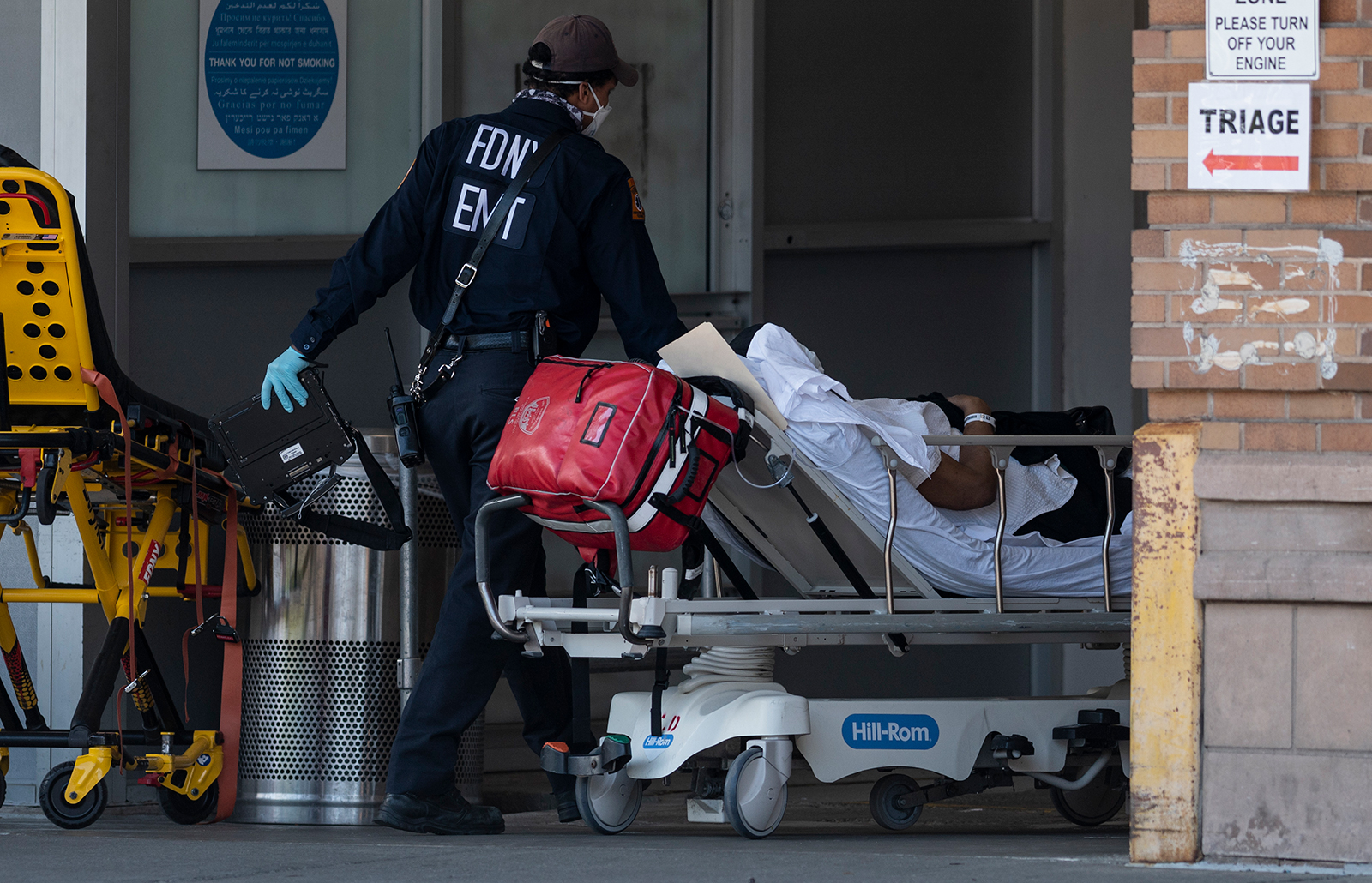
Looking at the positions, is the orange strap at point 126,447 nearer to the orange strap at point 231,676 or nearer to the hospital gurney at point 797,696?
the orange strap at point 231,676

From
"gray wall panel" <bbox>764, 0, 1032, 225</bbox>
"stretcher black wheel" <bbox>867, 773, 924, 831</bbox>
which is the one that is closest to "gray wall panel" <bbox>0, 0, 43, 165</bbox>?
"stretcher black wheel" <bbox>867, 773, 924, 831</bbox>

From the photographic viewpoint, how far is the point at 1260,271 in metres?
3.46

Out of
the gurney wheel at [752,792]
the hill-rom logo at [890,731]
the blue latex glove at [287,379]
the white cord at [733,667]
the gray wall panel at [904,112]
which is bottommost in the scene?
the gurney wheel at [752,792]

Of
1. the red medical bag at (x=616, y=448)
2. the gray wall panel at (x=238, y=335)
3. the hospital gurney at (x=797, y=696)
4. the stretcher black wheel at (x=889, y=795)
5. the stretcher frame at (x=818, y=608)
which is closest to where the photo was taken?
the red medical bag at (x=616, y=448)

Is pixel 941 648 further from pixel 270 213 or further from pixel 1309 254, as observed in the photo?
pixel 1309 254

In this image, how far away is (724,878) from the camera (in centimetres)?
320

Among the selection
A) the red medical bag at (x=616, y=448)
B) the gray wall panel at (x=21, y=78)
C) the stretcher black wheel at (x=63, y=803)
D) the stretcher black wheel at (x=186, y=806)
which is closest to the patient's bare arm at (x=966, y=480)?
the red medical bag at (x=616, y=448)

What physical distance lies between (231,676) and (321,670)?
0.29 meters

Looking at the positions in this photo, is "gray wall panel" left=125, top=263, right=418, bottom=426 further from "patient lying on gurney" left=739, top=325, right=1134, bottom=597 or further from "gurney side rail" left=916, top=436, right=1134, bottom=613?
"gurney side rail" left=916, top=436, right=1134, bottom=613

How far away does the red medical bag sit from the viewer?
3750 millimetres

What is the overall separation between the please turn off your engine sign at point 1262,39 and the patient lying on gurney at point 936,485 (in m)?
1.21

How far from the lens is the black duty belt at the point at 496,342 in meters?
4.35

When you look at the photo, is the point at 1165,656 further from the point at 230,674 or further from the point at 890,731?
the point at 230,674

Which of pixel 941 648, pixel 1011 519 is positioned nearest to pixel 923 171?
pixel 941 648
